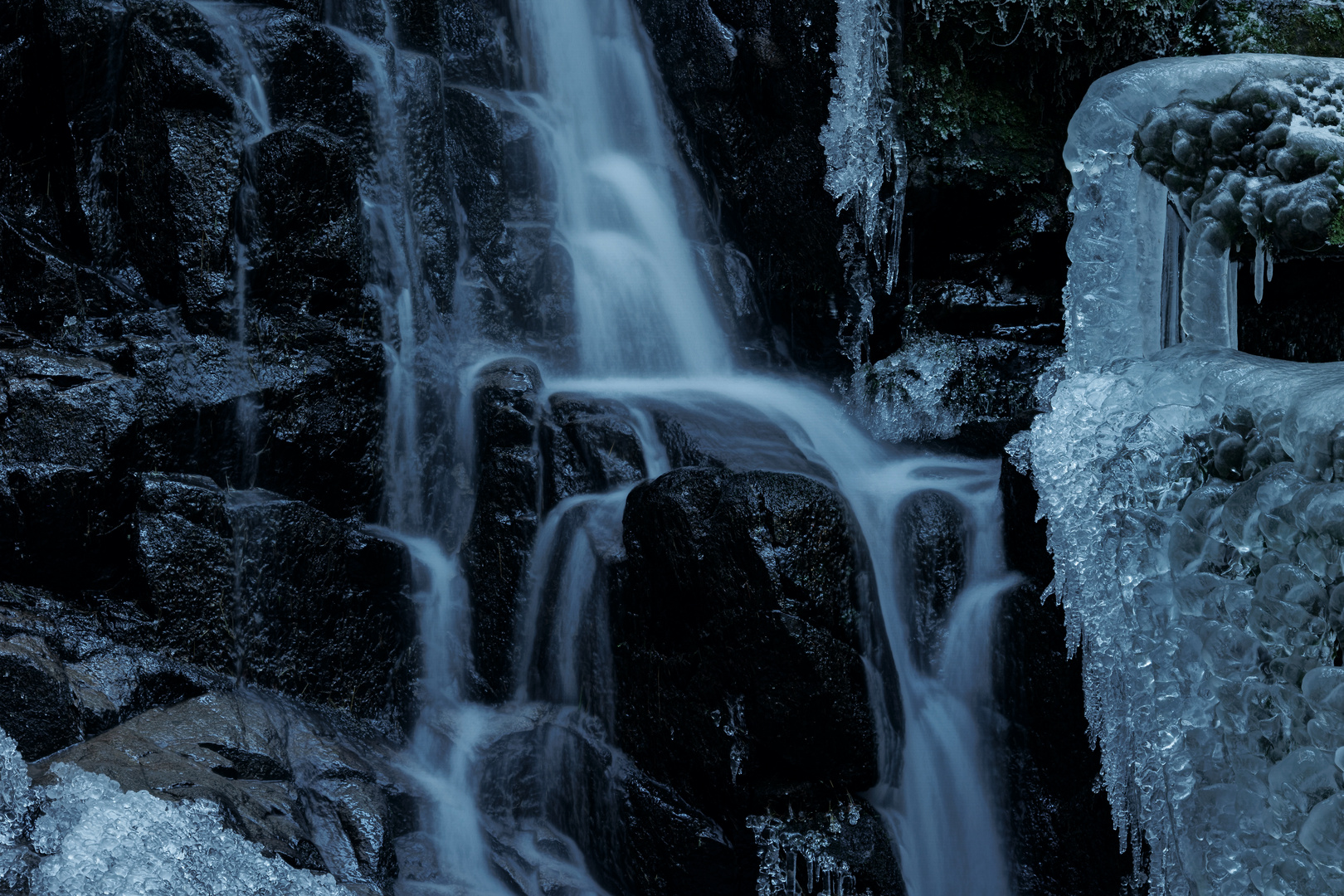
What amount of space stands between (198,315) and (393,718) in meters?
2.15

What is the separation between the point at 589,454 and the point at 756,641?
4.70ft

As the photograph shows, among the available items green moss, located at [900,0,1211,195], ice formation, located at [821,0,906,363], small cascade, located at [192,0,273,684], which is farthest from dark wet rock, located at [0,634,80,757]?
green moss, located at [900,0,1211,195]

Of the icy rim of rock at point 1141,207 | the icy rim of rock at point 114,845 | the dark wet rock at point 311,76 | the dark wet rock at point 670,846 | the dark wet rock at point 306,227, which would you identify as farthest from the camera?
the dark wet rock at point 311,76

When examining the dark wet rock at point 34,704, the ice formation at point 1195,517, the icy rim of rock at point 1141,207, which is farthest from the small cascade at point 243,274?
the icy rim of rock at point 1141,207

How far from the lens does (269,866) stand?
139 inches

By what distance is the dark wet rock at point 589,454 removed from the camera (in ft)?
16.7

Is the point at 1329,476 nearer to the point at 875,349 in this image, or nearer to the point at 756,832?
the point at 756,832

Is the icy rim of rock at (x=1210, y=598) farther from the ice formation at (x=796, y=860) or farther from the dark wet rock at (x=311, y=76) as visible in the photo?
the dark wet rock at (x=311, y=76)

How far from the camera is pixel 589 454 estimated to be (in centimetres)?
514

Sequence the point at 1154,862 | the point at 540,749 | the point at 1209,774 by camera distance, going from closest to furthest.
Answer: the point at 1209,774, the point at 1154,862, the point at 540,749

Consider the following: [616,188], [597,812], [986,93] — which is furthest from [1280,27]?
[597,812]

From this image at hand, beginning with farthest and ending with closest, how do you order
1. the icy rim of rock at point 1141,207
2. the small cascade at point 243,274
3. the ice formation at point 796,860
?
the small cascade at point 243,274 → the ice formation at point 796,860 → the icy rim of rock at point 1141,207

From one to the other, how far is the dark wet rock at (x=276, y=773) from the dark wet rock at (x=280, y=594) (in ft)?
0.75

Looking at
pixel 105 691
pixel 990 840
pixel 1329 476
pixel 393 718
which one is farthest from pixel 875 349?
pixel 105 691
